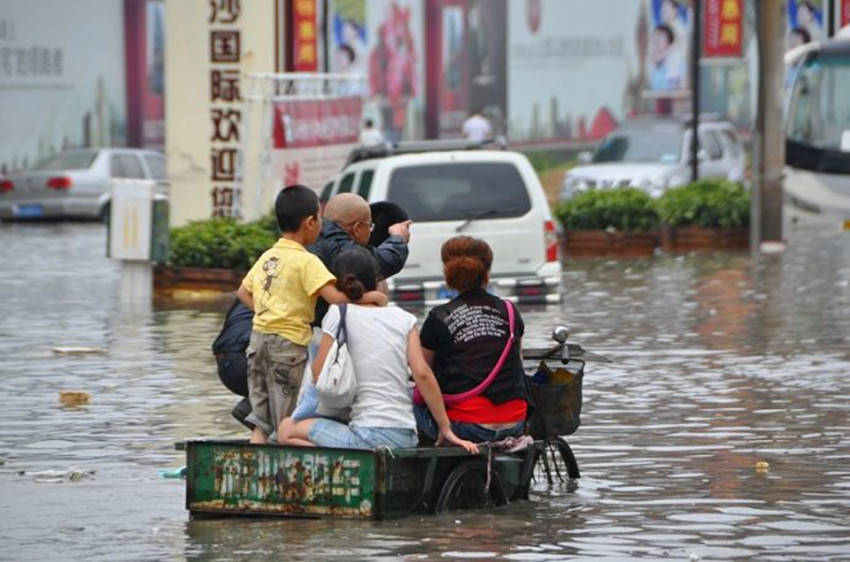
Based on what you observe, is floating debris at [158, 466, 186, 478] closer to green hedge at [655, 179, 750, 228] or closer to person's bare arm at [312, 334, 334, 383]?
person's bare arm at [312, 334, 334, 383]

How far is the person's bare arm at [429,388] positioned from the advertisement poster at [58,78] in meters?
33.6

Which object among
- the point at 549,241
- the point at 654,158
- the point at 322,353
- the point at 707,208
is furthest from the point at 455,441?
the point at 654,158

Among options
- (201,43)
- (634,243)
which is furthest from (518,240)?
(634,243)

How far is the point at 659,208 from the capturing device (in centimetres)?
3166

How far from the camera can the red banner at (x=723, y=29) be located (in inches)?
1406

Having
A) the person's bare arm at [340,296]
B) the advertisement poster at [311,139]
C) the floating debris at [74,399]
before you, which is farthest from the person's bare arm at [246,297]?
the advertisement poster at [311,139]

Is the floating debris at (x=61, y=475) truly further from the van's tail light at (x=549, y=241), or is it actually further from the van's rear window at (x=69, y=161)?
the van's rear window at (x=69, y=161)

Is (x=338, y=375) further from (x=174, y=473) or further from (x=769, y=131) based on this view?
(x=769, y=131)

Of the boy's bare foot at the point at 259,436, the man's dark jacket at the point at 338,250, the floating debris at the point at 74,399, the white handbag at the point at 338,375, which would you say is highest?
the man's dark jacket at the point at 338,250

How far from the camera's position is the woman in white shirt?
36.3ft

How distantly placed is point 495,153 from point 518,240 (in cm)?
85

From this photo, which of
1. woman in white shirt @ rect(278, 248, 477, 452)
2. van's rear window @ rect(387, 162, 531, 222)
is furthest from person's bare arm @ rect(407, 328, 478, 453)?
van's rear window @ rect(387, 162, 531, 222)

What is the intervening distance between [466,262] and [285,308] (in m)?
0.86

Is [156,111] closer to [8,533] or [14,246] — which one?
[14,246]
